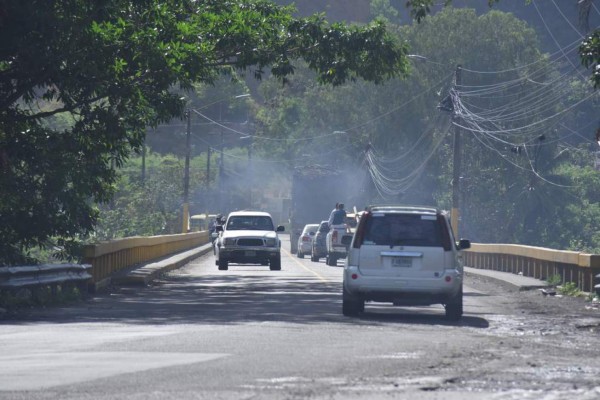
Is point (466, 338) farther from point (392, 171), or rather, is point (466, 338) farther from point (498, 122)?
point (392, 171)

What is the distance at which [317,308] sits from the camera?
22.6 metres

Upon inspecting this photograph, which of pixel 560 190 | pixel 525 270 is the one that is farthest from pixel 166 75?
pixel 560 190

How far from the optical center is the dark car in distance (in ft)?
171

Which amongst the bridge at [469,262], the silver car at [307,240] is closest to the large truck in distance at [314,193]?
the silver car at [307,240]

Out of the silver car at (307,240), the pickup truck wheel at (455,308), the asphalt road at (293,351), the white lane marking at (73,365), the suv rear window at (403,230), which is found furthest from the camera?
the silver car at (307,240)

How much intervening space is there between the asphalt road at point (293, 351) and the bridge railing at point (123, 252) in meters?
2.92

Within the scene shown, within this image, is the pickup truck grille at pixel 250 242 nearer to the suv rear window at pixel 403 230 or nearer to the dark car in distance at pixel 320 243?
the dark car in distance at pixel 320 243

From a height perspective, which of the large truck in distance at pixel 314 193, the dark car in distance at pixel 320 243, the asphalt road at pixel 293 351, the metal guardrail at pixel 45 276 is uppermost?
the large truck in distance at pixel 314 193

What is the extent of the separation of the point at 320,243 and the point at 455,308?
32.4 meters

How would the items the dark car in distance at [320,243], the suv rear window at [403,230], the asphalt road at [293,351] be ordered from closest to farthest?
the asphalt road at [293,351] → the suv rear window at [403,230] → the dark car in distance at [320,243]

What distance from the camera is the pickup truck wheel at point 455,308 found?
20141mm

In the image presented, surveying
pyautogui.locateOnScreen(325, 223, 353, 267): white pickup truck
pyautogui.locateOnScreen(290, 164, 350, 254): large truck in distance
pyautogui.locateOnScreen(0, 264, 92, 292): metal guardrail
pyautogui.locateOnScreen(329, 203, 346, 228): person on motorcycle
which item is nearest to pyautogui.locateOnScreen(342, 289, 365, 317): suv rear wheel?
pyautogui.locateOnScreen(0, 264, 92, 292): metal guardrail

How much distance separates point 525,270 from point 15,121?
1476 centimetres

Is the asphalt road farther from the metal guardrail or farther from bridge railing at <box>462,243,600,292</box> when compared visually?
bridge railing at <box>462,243,600,292</box>
